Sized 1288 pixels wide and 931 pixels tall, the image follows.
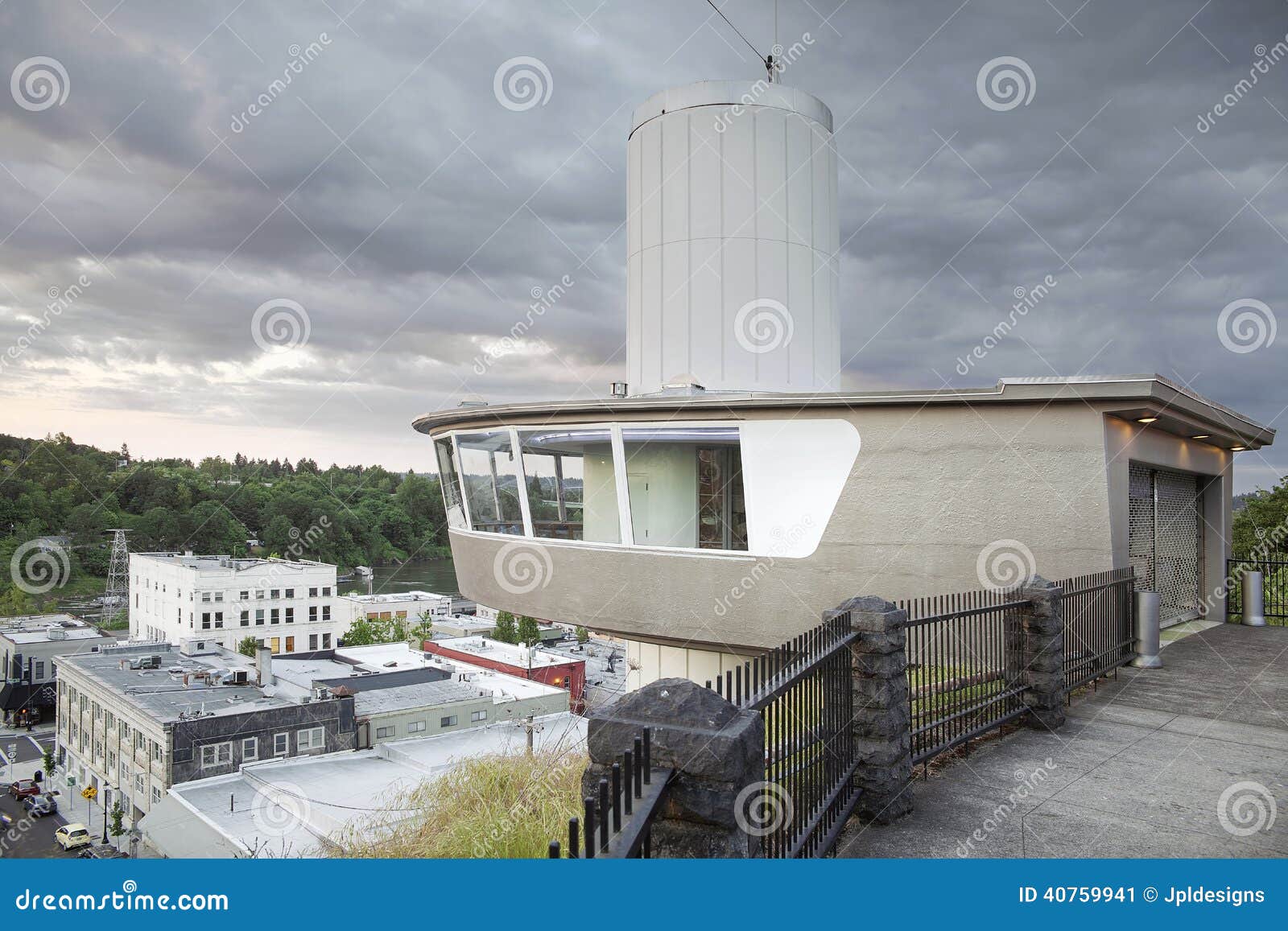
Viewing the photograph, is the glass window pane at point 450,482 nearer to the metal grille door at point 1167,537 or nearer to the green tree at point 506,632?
the metal grille door at point 1167,537

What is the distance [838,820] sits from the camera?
5.29m

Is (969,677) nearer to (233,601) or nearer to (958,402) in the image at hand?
(958,402)

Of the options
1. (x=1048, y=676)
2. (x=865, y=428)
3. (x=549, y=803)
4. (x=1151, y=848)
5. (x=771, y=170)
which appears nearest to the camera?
(x=1151, y=848)

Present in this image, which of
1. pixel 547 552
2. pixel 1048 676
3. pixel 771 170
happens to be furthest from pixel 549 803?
pixel 771 170

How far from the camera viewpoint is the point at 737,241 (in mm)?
19906

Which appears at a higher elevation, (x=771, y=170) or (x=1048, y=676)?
(x=771, y=170)

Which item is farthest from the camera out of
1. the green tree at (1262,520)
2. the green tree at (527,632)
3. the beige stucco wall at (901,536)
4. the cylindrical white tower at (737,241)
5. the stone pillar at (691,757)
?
the green tree at (527,632)

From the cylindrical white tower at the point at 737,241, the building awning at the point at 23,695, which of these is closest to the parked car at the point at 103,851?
the building awning at the point at 23,695

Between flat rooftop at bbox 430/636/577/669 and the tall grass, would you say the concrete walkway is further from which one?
flat rooftop at bbox 430/636/577/669

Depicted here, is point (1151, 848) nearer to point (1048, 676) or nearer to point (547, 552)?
point (1048, 676)

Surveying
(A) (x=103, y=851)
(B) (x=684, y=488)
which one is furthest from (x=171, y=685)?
(B) (x=684, y=488)

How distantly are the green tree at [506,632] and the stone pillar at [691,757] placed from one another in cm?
6754

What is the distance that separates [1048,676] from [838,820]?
4.36 meters

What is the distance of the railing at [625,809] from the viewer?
256cm
